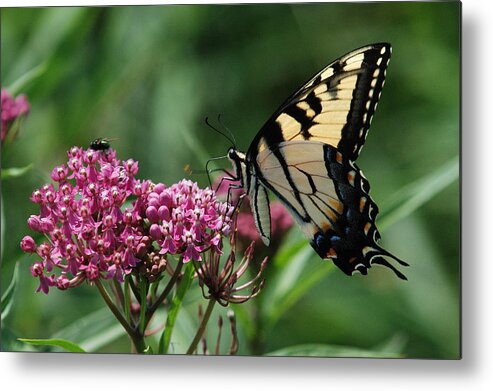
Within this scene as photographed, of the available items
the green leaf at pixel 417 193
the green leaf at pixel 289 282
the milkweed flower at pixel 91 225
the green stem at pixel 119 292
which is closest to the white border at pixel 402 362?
the green leaf at pixel 417 193

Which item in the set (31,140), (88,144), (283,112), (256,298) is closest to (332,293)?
(256,298)

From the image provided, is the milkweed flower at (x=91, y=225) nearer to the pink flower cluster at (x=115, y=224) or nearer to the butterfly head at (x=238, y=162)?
the pink flower cluster at (x=115, y=224)

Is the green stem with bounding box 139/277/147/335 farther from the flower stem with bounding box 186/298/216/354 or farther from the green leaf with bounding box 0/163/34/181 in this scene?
the green leaf with bounding box 0/163/34/181

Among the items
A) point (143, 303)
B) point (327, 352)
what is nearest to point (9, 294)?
point (143, 303)

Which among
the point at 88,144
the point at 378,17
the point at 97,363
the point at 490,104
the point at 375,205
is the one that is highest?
the point at 378,17

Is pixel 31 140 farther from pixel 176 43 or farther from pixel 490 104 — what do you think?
pixel 490 104

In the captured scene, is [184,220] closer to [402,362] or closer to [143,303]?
[143,303]
